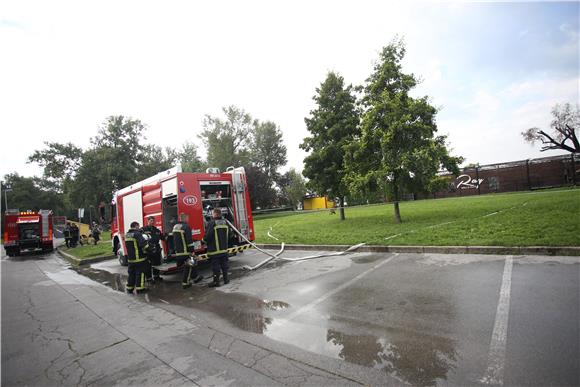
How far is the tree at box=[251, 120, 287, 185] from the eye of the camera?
46.3 m

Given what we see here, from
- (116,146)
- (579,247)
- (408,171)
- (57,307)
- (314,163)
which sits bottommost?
(57,307)

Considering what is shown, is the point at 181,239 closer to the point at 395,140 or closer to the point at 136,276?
the point at 136,276

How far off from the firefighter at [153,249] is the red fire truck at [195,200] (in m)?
0.24

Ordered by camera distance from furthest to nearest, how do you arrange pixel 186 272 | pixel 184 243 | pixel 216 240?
pixel 186 272 → pixel 184 243 → pixel 216 240

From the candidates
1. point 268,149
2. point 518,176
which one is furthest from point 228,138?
point 518,176

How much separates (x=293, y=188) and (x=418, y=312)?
4492cm

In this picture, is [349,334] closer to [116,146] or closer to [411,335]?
[411,335]

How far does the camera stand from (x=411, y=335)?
12.7ft

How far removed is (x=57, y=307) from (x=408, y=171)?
512 inches

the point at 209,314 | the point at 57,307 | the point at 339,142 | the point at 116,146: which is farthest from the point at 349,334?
the point at 116,146

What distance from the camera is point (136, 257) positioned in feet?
24.9

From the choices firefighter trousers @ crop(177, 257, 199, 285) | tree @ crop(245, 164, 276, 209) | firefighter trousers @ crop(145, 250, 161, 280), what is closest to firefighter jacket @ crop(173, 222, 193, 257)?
firefighter trousers @ crop(177, 257, 199, 285)

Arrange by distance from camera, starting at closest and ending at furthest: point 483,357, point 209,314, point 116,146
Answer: point 483,357 < point 209,314 < point 116,146

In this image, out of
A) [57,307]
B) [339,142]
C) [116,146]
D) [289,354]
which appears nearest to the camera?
[289,354]
